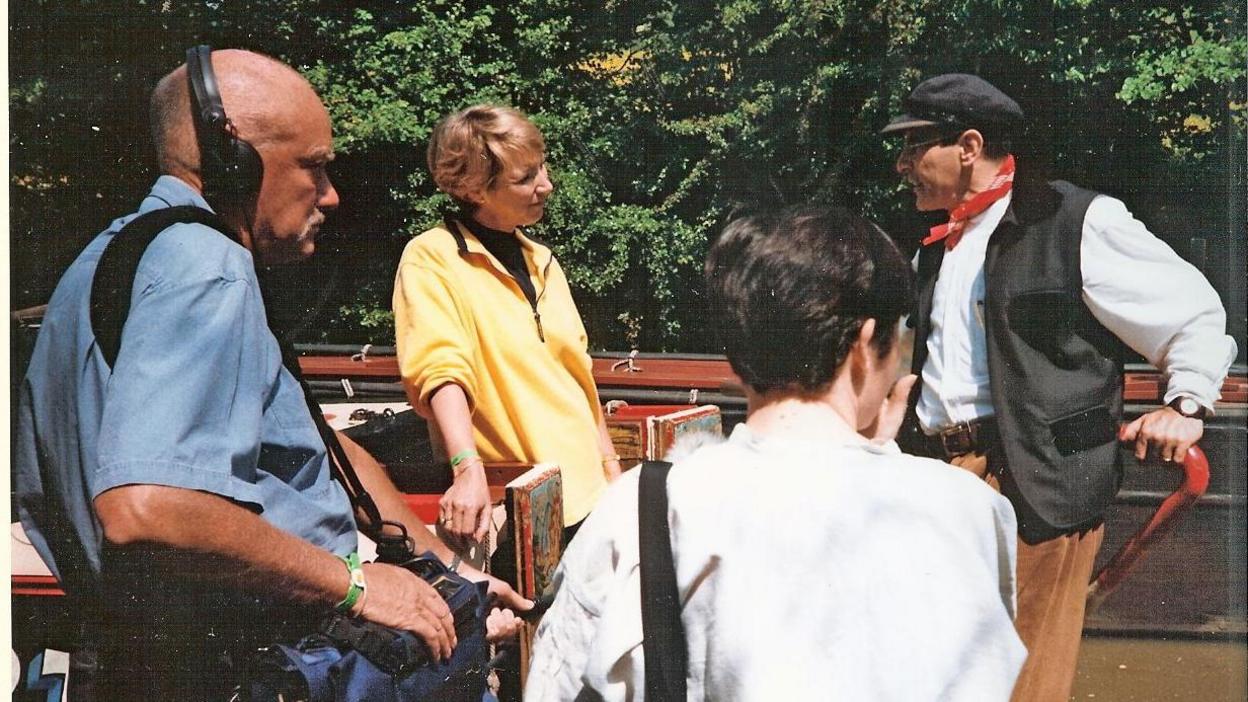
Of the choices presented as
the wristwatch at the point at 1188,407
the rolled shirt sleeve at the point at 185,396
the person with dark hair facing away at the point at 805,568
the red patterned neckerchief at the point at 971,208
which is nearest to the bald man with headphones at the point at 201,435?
the rolled shirt sleeve at the point at 185,396

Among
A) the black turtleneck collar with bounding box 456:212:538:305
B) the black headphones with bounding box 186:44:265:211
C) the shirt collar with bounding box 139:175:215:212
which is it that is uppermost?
the black headphones with bounding box 186:44:265:211

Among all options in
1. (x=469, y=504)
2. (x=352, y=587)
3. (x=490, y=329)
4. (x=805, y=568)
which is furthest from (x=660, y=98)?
(x=805, y=568)

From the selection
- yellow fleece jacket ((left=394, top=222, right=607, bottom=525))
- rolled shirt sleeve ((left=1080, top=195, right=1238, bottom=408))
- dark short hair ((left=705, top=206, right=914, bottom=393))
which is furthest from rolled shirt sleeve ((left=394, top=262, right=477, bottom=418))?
rolled shirt sleeve ((left=1080, top=195, right=1238, bottom=408))

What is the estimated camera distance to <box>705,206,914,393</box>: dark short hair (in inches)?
41.6

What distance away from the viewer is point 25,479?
A: 4.57 ft

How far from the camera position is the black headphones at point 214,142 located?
138 centimetres

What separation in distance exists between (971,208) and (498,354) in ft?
3.61

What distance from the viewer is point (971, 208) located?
2377 mm

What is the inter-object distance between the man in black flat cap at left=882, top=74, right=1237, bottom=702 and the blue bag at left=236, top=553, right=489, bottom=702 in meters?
1.27

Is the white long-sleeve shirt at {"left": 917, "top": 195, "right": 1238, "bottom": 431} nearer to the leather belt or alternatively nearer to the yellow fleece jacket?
the leather belt

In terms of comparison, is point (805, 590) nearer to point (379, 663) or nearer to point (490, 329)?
point (379, 663)

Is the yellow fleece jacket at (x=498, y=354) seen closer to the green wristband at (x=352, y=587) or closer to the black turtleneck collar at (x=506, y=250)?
the black turtleneck collar at (x=506, y=250)

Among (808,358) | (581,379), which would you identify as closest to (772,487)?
(808,358)

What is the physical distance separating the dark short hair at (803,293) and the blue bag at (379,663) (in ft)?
2.00
